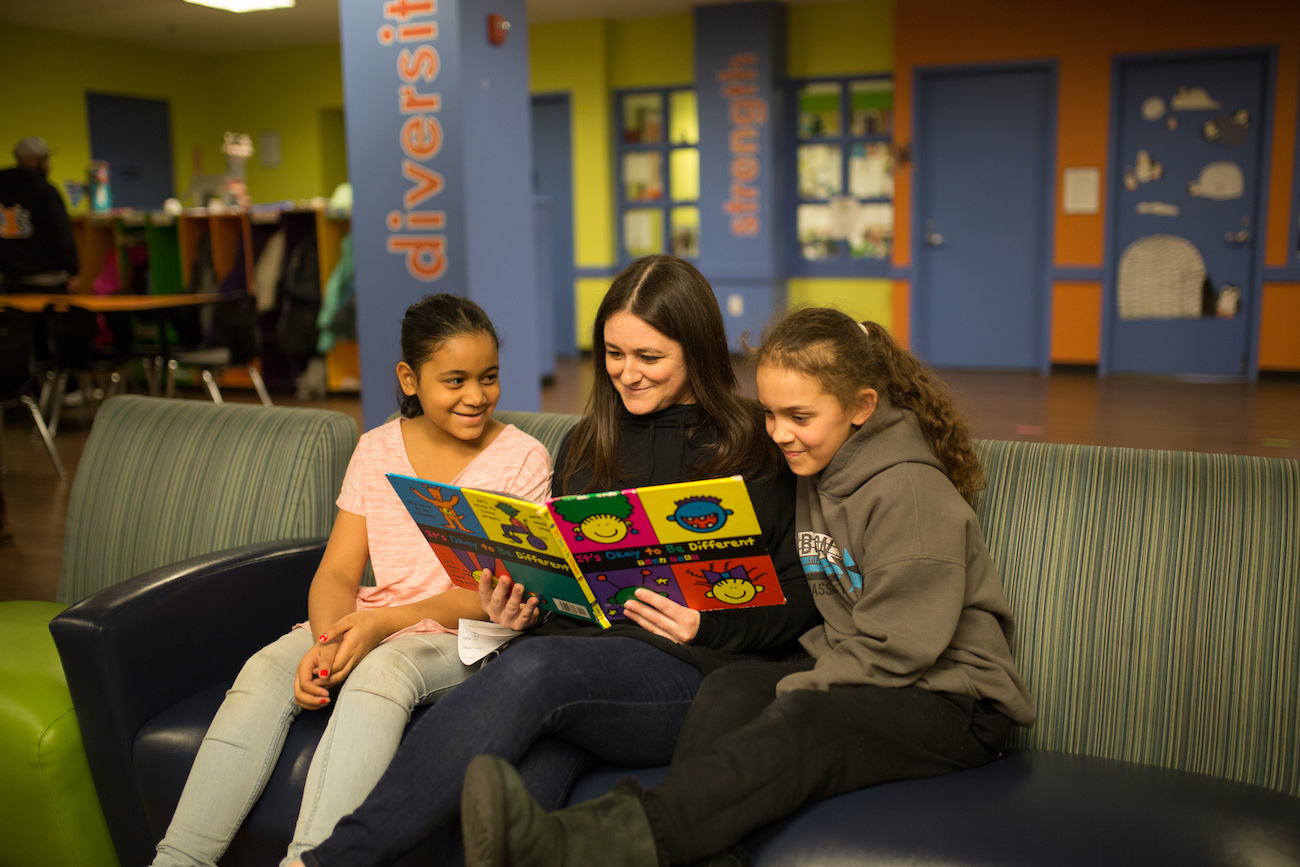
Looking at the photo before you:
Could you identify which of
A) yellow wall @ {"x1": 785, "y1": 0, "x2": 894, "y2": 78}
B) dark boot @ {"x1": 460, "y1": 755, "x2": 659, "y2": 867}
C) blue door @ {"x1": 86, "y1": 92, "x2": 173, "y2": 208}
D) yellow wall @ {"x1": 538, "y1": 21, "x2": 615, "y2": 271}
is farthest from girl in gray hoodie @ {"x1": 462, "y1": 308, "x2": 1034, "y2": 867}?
blue door @ {"x1": 86, "y1": 92, "x2": 173, "y2": 208}

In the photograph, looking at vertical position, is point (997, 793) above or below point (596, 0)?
below

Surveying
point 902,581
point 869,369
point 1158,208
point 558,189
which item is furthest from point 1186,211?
point 902,581

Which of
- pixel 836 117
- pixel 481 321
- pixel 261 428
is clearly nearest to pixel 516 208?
pixel 261 428

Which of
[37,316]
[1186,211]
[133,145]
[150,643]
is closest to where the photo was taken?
[150,643]

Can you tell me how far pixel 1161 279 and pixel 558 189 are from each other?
4.97 metres

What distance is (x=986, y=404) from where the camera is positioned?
6.48 m

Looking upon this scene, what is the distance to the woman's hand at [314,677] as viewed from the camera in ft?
5.46

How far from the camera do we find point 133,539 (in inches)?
90.9

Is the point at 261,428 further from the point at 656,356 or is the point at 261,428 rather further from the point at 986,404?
the point at 986,404

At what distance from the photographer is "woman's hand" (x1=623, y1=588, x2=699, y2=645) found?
63.9 inches

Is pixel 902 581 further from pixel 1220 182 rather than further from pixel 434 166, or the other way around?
pixel 1220 182

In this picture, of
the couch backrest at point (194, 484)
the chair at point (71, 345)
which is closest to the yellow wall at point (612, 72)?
the chair at point (71, 345)

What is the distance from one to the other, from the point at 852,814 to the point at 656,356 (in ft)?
2.66

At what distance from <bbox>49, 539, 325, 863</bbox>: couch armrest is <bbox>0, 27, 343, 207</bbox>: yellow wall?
28.0ft
